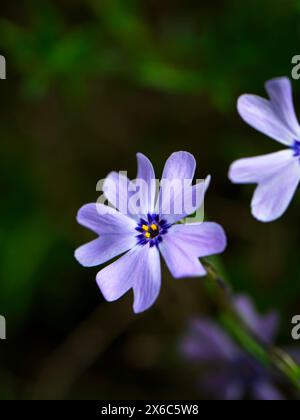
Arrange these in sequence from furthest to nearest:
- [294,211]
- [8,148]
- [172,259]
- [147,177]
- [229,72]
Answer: [8,148], [294,211], [229,72], [147,177], [172,259]

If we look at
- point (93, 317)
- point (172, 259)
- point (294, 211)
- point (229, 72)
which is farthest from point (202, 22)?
point (172, 259)

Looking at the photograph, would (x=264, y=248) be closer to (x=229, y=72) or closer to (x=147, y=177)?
(x=229, y=72)

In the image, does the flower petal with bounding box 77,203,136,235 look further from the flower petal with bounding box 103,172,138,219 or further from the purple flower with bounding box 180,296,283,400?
the purple flower with bounding box 180,296,283,400

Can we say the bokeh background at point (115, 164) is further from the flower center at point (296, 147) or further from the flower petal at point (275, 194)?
the flower petal at point (275, 194)

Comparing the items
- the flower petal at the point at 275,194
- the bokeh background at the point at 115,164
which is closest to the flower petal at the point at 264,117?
the flower petal at the point at 275,194

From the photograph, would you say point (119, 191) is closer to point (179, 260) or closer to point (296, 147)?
point (179, 260)

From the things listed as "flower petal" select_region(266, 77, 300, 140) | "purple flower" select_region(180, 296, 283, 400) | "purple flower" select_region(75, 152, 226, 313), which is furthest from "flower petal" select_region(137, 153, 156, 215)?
"purple flower" select_region(180, 296, 283, 400)
